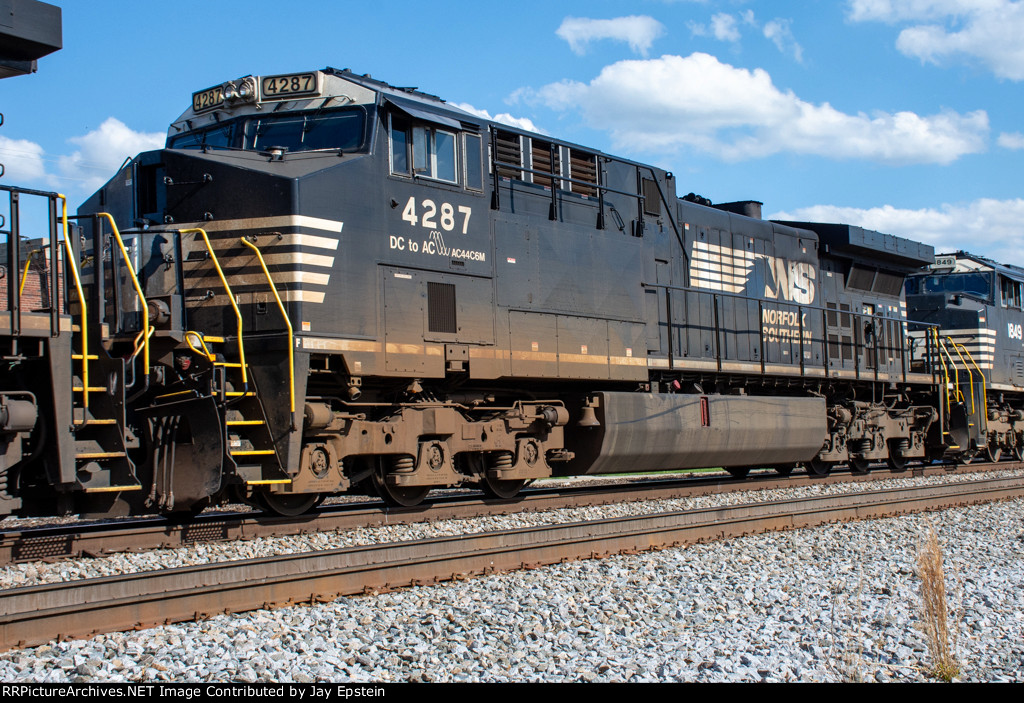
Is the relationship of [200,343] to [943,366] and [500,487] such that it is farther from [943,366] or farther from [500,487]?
[943,366]

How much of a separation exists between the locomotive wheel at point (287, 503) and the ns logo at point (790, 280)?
8.26 m

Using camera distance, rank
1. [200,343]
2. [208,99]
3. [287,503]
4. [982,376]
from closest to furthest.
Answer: [200,343] → [287,503] → [208,99] → [982,376]

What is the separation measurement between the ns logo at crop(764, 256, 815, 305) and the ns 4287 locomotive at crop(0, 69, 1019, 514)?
5.71ft

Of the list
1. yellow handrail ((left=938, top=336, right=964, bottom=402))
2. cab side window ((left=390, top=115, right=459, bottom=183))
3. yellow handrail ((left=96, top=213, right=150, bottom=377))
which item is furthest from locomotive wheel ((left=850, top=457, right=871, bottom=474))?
yellow handrail ((left=96, top=213, right=150, bottom=377))

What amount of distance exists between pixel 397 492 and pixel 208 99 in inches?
163

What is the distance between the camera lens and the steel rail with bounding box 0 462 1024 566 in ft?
22.9

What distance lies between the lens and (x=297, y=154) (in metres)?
8.32

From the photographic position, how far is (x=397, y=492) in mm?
9102

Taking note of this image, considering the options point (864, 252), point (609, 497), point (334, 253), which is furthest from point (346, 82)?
point (864, 252)

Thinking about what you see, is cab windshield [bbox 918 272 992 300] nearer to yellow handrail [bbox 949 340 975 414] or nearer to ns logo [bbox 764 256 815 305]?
yellow handrail [bbox 949 340 975 414]

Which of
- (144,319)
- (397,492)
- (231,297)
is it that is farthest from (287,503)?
(144,319)

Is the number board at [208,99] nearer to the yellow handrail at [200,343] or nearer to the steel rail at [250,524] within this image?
the yellow handrail at [200,343]

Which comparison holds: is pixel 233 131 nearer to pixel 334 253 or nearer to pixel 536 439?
pixel 334 253
